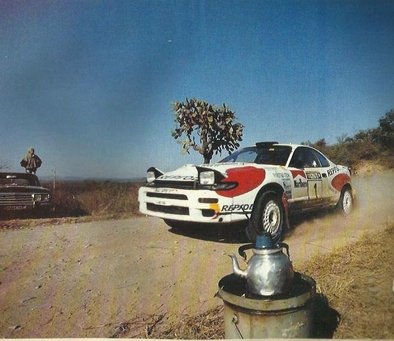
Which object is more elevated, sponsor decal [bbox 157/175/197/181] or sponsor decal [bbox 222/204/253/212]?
sponsor decal [bbox 157/175/197/181]

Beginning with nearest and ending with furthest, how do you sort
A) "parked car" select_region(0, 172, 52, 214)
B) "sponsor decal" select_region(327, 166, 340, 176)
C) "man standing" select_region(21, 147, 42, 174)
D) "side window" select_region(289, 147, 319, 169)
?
"man standing" select_region(21, 147, 42, 174), "side window" select_region(289, 147, 319, 169), "sponsor decal" select_region(327, 166, 340, 176), "parked car" select_region(0, 172, 52, 214)

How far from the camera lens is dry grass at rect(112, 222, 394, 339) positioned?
8.31 feet

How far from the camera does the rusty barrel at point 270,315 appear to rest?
2.04 metres

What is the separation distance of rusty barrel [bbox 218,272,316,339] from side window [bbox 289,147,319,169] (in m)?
2.33

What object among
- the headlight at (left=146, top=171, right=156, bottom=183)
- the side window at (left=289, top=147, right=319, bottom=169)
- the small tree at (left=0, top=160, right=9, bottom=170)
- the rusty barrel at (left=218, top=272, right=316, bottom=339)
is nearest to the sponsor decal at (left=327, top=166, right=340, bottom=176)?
the side window at (left=289, top=147, right=319, bottom=169)

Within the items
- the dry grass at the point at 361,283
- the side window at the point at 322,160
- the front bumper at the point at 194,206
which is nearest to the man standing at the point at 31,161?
the front bumper at the point at 194,206

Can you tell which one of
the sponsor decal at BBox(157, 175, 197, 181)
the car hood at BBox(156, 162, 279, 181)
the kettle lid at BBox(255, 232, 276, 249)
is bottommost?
the kettle lid at BBox(255, 232, 276, 249)

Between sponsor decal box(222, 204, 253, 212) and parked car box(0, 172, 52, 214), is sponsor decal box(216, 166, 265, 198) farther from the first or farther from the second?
parked car box(0, 172, 52, 214)

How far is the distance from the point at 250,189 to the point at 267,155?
2.45ft

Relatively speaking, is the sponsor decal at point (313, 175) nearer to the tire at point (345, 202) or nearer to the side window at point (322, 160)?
the side window at point (322, 160)

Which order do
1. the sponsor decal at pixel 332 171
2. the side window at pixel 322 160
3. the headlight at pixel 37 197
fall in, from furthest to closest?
the headlight at pixel 37 197
the sponsor decal at pixel 332 171
the side window at pixel 322 160

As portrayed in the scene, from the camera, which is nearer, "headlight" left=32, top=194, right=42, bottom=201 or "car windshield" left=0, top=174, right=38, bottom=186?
"car windshield" left=0, top=174, right=38, bottom=186

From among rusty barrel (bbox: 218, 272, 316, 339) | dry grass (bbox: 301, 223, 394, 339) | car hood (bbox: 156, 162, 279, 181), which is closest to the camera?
rusty barrel (bbox: 218, 272, 316, 339)

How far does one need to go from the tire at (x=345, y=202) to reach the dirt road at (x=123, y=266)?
12cm
